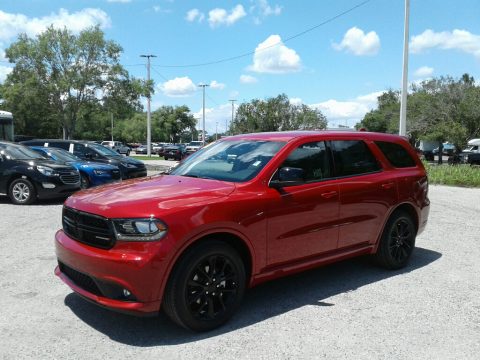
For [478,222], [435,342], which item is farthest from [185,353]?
[478,222]

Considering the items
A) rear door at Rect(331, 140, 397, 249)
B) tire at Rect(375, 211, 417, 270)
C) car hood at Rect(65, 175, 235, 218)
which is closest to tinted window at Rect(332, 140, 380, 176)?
rear door at Rect(331, 140, 397, 249)

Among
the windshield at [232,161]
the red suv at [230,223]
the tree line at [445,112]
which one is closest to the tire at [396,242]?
the red suv at [230,223]

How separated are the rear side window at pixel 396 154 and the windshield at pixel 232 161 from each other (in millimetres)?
1773

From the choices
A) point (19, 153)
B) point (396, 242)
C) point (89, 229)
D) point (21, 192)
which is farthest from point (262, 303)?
point (19, 153)

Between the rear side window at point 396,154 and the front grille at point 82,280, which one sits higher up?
the rear side window at point 396,154

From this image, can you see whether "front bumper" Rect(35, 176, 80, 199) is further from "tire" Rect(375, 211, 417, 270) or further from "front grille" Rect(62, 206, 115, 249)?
"tire" Rect(375, 211, 417, 270)

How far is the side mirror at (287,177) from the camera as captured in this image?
443 cm

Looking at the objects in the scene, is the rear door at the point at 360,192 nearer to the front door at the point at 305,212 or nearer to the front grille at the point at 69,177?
the front door at the point at 305,212

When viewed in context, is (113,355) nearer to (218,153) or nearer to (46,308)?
(46,308)

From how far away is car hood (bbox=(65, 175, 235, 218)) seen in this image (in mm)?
3768

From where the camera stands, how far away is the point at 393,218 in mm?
5828

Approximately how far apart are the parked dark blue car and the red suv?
8449 millimetres

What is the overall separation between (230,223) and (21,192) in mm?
8804

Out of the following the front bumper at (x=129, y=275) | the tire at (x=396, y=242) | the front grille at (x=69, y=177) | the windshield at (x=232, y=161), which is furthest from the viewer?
the front grille at (x=69, y=177)
